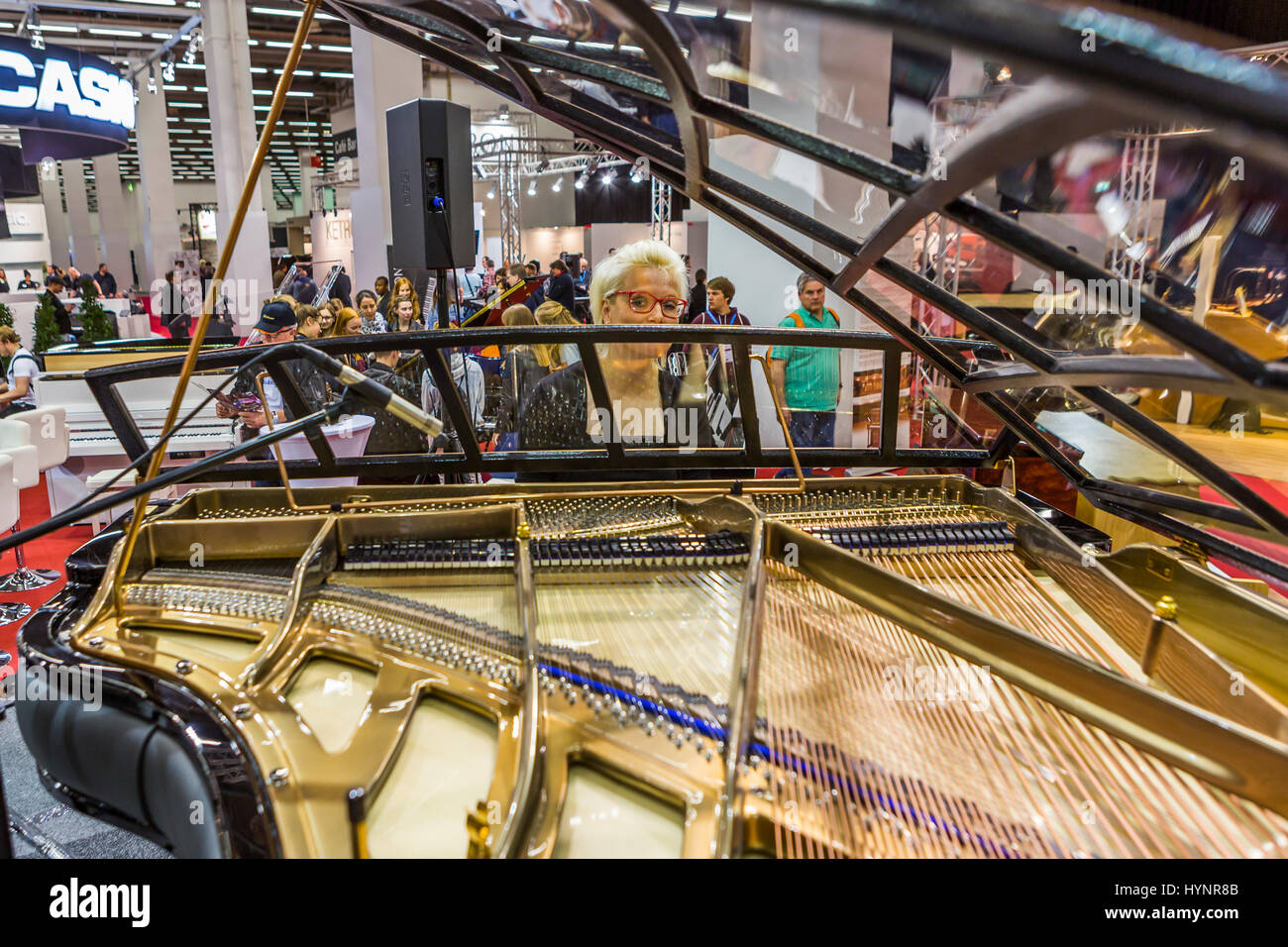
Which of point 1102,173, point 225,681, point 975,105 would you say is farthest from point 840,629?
point 225,681

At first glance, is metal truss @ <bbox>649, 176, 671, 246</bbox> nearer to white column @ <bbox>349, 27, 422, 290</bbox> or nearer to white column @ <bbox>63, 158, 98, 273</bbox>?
white column @ <bbox>349, 27, 422, 290</bbox>

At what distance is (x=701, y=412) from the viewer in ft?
10.1

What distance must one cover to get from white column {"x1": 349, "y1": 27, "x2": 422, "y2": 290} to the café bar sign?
392 cm

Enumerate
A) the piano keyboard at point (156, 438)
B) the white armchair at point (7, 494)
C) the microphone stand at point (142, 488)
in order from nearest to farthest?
the microphone stand at point (142, 488), the white armchair at point (7, 494), the piano keyboard at point (156, 438)

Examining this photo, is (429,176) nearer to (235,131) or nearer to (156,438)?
(156,438)

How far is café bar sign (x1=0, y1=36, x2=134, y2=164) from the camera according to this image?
31.8ft

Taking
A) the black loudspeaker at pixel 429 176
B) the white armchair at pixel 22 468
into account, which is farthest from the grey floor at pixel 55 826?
the black loudspeaker at pixel 429 176

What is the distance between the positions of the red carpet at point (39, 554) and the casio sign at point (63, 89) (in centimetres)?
580

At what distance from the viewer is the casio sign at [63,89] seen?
9.66 m

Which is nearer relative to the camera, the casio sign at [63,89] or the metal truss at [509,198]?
the casio sign at [63,89]

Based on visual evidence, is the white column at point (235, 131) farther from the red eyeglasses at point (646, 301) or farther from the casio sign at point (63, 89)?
the red eyeglasses at point (646, 301)

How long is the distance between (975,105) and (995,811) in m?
1.14

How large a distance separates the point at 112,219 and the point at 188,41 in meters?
11.0

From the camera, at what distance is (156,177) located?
Answer: 17.2 meters
